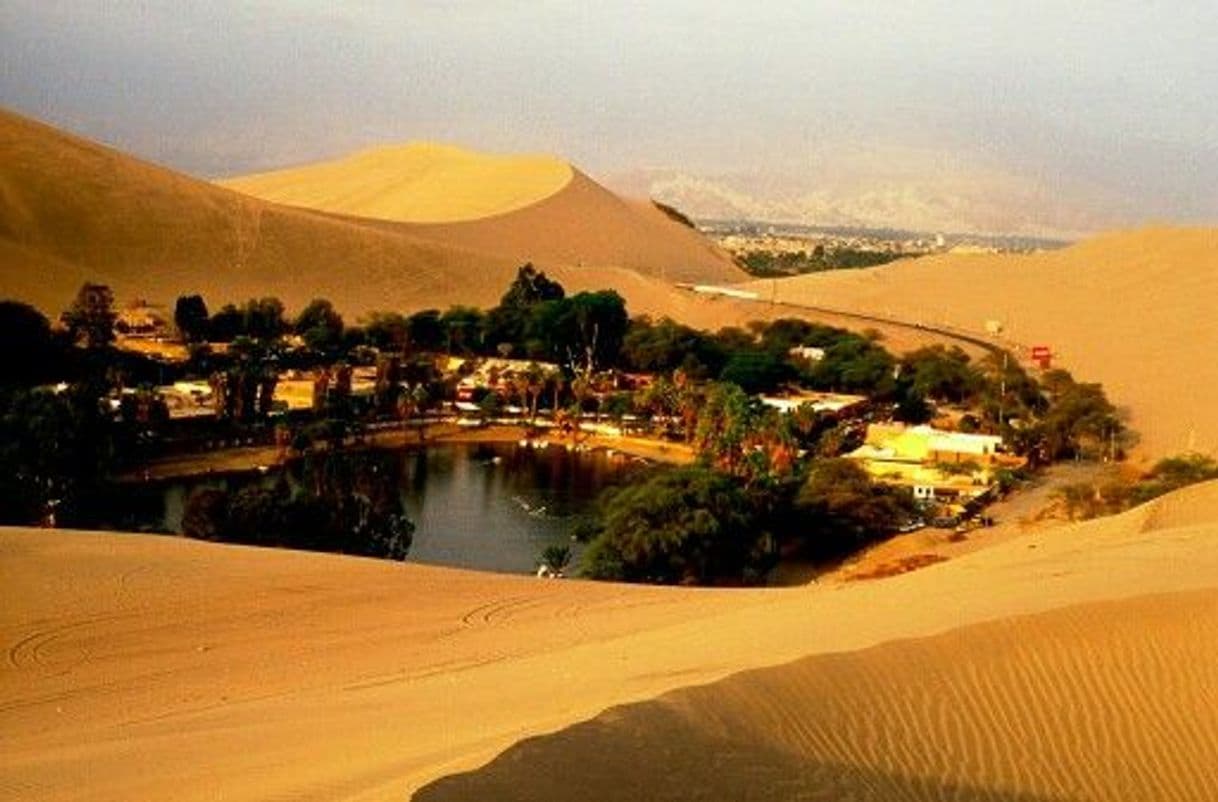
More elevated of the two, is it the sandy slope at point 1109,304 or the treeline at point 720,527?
the sandy slope at point 1109,304

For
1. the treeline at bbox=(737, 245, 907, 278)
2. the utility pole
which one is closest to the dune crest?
the treeline at bbox=(737, 245, 907, 278)

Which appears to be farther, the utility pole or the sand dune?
the sand dune

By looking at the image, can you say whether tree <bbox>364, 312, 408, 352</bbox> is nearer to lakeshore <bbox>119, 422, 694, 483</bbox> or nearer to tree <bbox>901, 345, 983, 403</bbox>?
lakeshore <bbox>119, 422, 694, 483</bbox>

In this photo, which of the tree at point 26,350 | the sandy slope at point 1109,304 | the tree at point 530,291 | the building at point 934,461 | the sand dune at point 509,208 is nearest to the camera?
the building at point 934,461

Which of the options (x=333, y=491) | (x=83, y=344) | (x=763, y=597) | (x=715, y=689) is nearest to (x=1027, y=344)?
(x=83, y=344)

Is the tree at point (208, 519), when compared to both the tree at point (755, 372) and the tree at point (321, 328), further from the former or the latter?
the tree at point (321, 328)

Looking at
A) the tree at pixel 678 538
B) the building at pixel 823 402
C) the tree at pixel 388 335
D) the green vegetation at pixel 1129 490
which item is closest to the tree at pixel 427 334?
the tree at pixel 388 335
